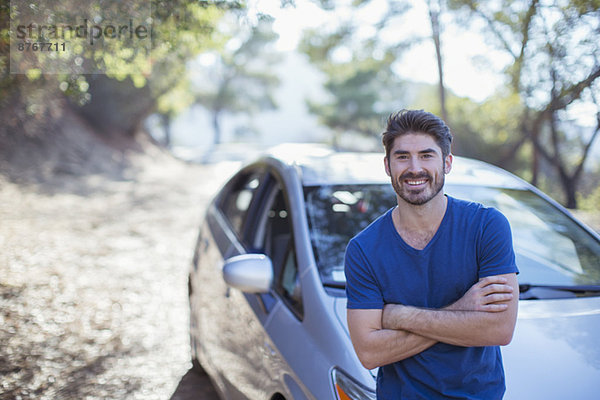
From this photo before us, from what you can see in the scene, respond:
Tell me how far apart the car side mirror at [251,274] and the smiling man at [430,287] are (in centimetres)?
93

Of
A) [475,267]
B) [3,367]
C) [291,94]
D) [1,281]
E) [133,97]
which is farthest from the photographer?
[291,94]

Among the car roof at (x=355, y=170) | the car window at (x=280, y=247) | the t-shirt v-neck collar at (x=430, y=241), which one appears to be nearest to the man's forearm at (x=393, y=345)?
the t-shirt v-neck collar at (x=430, y=241)

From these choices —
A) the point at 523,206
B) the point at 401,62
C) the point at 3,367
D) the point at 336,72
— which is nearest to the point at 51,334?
the point at 3,367

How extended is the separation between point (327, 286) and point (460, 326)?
1001mm

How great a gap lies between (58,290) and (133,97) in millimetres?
18013

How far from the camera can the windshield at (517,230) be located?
2.69m

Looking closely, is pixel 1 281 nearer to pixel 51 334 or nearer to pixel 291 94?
pixel 51 334

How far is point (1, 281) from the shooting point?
567 cm

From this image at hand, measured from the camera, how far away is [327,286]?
8.13ft

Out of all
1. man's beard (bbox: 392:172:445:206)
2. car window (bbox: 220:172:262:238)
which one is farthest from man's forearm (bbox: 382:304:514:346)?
car window (bbox: 220:172:262:238)

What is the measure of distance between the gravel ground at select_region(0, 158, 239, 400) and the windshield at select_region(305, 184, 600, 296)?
1.72 metres

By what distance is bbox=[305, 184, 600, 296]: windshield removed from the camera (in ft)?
8.83

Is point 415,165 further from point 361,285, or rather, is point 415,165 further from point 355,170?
point 355,170

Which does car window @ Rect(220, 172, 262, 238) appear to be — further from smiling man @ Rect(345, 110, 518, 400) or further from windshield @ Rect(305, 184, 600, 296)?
smiling man @ Rect(345, 110, 518, 400)
